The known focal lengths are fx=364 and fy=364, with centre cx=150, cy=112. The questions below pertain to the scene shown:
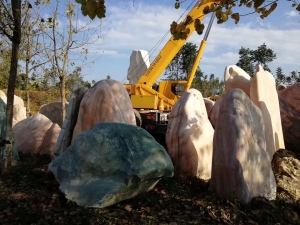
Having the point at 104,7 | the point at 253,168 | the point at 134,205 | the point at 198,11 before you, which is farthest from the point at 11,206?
the point at 198,11

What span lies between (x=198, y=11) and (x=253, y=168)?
27.7 feet

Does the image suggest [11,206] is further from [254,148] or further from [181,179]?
[254,148]

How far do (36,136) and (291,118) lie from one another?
18.7ft

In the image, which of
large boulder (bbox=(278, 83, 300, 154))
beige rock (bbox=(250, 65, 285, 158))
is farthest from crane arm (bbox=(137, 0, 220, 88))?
beige rock (bbox=(250, 65, 285, 158))

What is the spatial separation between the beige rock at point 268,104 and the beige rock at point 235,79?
80 cm

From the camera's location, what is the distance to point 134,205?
169 inches

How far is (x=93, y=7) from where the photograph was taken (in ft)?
9.90

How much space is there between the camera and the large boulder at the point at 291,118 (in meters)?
8.21

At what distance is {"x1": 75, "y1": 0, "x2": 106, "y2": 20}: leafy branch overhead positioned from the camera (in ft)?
9.81

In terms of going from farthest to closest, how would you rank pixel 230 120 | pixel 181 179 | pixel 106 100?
pixel 106 100 → pixel 181 179 → pixel 230 120

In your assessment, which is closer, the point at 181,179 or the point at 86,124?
the point at 181,179

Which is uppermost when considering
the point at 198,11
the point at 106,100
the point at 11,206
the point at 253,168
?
the point at 198,11

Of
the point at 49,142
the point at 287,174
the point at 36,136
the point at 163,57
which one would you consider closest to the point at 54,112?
the point at 163,57

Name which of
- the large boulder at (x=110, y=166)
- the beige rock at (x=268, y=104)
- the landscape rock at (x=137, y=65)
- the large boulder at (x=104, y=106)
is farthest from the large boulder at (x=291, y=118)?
the landscape rock at (x=137, y=65)
